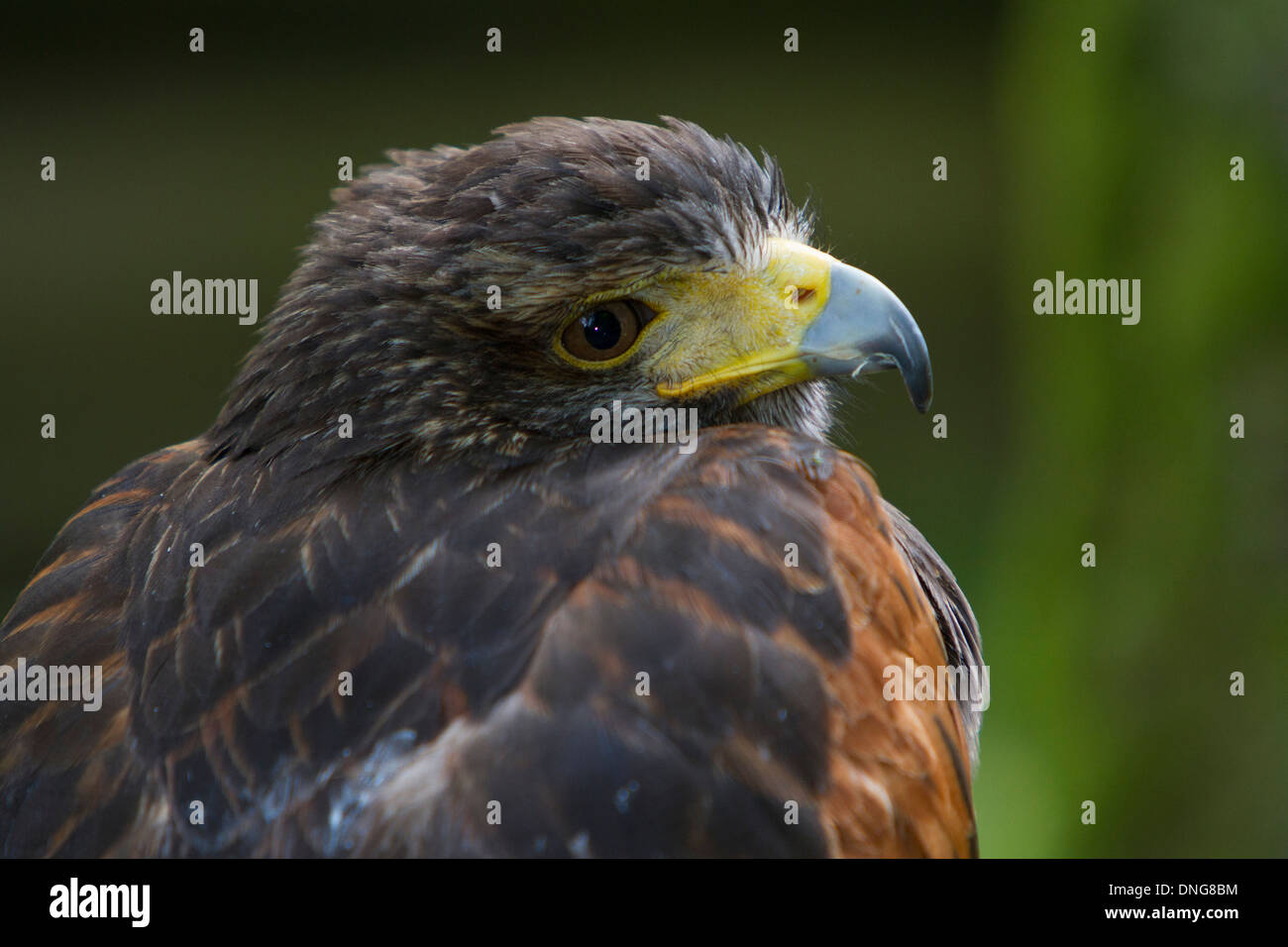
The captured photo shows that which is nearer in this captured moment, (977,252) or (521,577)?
(521,577)

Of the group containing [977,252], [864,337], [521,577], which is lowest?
[521,577]

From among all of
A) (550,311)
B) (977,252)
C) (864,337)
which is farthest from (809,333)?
(977,252)

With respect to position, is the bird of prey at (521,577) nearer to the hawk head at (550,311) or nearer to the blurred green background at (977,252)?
the hawk head at (550,311)

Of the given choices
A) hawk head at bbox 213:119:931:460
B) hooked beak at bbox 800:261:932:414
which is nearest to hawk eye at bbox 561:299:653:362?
hawk head at bbox 213:119:931:460

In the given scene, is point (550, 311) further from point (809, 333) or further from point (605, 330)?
point (809, 333)

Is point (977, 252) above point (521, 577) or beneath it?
above

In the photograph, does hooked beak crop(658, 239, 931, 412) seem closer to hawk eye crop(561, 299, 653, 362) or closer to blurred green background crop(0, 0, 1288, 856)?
hawk eye crop(561, 299, 653, 362)

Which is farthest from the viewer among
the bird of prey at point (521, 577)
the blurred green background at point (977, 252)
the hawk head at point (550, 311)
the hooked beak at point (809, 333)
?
the blurred green background at point (977, 252)

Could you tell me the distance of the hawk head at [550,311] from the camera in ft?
8.00

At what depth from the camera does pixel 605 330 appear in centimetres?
252

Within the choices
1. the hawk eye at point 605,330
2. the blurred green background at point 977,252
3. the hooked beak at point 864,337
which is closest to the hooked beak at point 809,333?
the hooked beak at point 864,337

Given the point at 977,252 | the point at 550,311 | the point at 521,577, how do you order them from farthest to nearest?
the point at 977,252 < the point at 550,311 < the point at 521,577

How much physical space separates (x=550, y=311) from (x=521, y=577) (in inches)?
19.7

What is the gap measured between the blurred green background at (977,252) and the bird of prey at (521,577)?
240 centimetres
